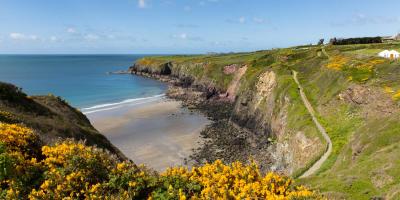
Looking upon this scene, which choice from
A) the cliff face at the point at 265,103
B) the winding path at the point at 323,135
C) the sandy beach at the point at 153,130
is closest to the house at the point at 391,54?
the winding path at the point at 323,135

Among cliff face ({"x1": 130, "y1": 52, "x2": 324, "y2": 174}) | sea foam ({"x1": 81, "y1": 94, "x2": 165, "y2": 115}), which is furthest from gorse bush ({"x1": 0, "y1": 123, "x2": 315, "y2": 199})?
sea foam ({"x1": 81, "y1": 94, "x2": 165, "y2": 115})

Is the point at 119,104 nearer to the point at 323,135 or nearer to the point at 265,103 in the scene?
the point at 265,103

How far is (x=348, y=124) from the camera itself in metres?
42.8

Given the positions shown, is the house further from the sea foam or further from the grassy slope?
the sea foam

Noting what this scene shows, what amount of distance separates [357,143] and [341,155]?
203cm

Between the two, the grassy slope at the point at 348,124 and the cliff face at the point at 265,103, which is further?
the cliff face at the point at 265,103

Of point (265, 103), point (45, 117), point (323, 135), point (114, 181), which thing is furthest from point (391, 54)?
point (114, 181)

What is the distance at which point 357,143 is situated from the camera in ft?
114

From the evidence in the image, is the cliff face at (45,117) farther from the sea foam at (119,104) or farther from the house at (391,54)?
the house at (391,54)

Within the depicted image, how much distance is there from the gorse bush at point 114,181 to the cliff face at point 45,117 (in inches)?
448

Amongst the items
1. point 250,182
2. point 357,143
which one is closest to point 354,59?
point 357,143

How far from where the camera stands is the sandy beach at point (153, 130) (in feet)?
176

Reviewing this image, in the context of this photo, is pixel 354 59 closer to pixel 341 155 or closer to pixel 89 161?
pixel 341 155

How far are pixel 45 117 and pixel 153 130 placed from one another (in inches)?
1454
